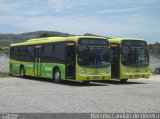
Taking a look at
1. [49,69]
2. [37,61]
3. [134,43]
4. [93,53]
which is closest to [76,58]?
[93,53]

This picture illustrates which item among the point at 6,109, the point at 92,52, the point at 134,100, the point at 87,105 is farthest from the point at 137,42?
the point at 6,109

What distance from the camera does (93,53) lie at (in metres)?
24.3

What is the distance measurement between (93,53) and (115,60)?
2.72 m

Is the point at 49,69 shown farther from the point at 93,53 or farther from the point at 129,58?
the point at 129,58

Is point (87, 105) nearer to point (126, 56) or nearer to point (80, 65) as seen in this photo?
point (80, 65)

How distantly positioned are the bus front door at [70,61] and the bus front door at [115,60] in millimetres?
3311

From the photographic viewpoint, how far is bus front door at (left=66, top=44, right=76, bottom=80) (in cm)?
2422

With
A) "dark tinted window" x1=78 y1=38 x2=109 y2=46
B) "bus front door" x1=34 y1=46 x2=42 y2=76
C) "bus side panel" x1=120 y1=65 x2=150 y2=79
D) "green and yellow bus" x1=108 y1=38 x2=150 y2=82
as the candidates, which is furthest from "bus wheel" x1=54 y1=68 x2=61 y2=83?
"bus side panel" x1=120 y1=65 x2=150 y2=79

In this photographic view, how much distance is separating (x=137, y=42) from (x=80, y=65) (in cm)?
474

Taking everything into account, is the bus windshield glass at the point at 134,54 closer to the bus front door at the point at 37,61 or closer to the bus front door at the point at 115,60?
the bus front door at the point at 115,60

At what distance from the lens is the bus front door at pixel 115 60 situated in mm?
26306

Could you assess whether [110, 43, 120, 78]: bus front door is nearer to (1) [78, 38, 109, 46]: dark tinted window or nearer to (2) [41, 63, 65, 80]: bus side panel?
(1) [78, 38, 109, 46]: dark tinted window

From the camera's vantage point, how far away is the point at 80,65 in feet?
77.6

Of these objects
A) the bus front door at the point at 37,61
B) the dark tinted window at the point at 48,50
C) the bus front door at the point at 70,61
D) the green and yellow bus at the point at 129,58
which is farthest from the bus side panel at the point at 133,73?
the bus front door at the point at 37,61
